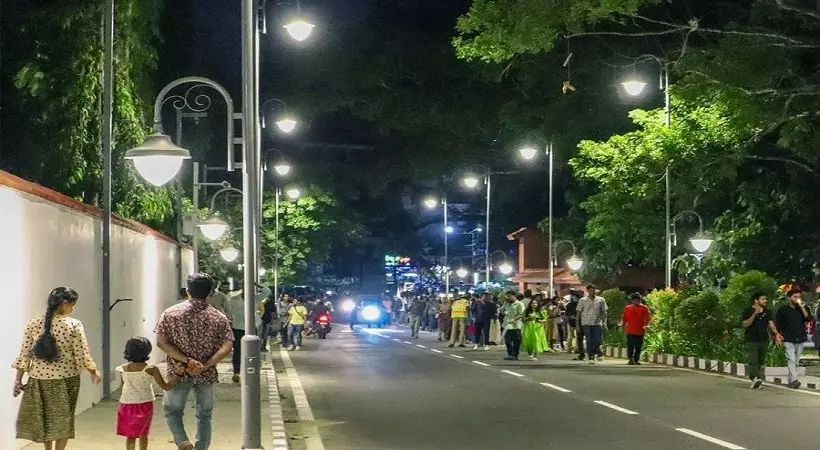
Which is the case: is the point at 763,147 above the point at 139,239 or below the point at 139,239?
above

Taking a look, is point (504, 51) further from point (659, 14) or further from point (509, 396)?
point (509, 396)

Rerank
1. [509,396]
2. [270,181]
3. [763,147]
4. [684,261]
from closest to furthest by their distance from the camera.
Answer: [509,396]
[763,147]
[684,261]
[270,181]

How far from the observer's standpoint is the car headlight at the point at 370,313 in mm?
71000

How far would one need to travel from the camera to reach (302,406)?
18.6m

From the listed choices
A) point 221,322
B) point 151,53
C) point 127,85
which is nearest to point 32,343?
point 221,322

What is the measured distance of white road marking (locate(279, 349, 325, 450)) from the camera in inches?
563

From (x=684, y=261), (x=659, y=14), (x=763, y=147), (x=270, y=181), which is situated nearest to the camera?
(x=659, y=14)

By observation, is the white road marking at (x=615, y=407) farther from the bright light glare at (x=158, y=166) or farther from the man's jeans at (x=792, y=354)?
the bright light glare at (x=158, y=166)

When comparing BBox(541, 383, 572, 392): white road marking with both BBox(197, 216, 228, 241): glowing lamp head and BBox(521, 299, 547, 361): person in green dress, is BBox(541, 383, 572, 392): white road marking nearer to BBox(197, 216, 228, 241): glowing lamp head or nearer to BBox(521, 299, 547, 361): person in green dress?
BBox(197, 216, 228, 241): glowing lamp head

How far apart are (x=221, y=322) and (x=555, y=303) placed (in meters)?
26.4

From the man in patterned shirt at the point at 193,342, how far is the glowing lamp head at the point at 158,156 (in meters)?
3.93

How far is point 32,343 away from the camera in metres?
10.8

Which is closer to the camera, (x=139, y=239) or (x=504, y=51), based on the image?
(x=139, y=239)

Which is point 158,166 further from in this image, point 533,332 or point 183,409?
point 533,332
